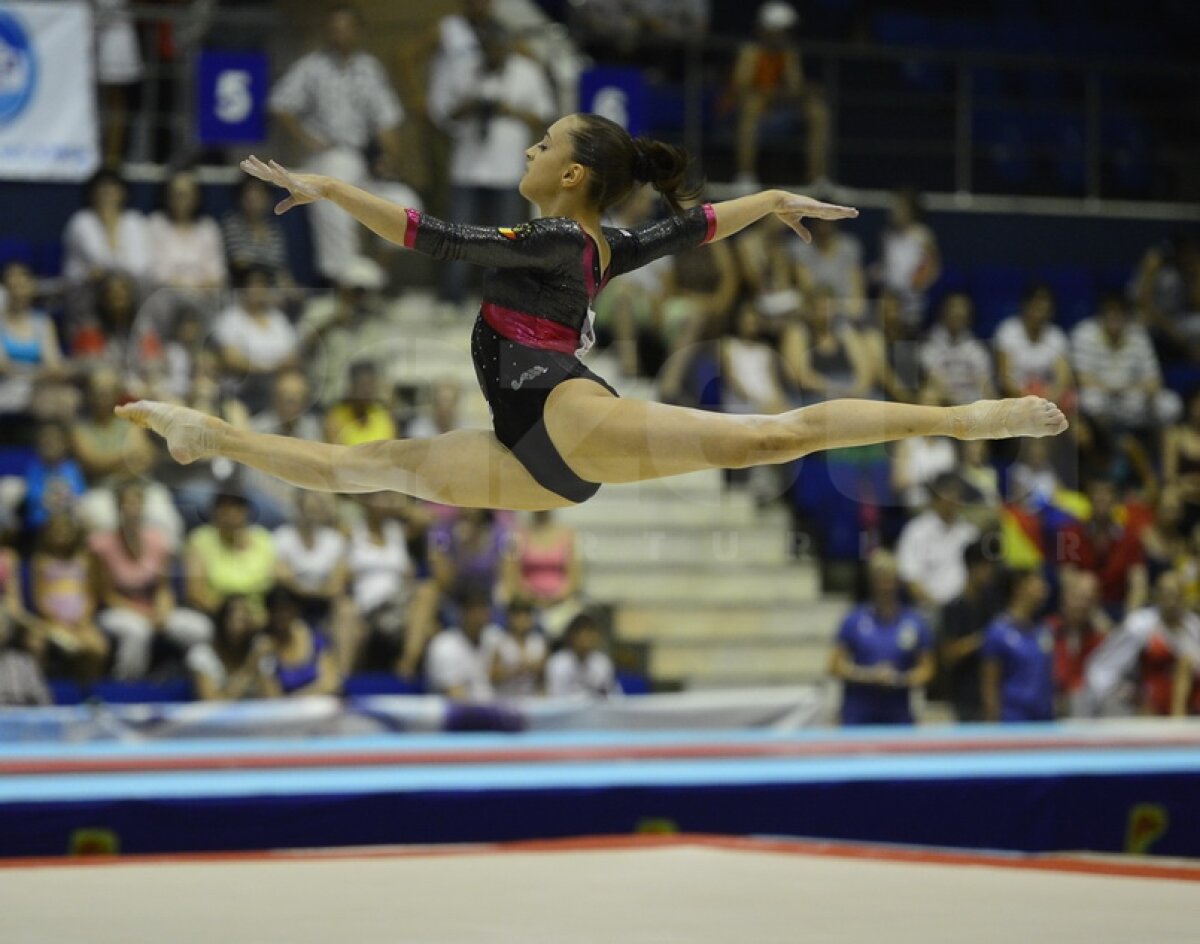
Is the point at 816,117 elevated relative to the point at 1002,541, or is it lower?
elevated

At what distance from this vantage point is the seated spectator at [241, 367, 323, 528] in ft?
23.4

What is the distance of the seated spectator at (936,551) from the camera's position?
298 inches

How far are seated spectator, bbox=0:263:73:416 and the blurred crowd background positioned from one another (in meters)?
0.01

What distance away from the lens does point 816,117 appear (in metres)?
9.20

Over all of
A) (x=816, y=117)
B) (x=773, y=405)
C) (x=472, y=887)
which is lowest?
(x=472, y=887)

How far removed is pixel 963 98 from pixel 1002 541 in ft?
10.4

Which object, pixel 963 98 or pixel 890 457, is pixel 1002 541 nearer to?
pixel 890 457

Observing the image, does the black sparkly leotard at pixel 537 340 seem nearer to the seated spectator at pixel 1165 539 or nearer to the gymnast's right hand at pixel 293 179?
the gymnast's right hand at pixel 293 179

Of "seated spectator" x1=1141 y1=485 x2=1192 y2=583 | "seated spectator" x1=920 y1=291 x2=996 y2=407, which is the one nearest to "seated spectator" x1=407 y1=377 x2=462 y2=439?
"seated spectator" x1=920 y1=291 x2=996 y2=407

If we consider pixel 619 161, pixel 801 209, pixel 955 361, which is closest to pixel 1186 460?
pixel 955 361

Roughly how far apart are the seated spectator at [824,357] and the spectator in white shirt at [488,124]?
1.35 meters

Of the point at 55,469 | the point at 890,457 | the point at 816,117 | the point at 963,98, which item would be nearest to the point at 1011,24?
the point at 963,98

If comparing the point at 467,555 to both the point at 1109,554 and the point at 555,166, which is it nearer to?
the point at 1109,554

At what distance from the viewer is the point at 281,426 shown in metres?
7.14
